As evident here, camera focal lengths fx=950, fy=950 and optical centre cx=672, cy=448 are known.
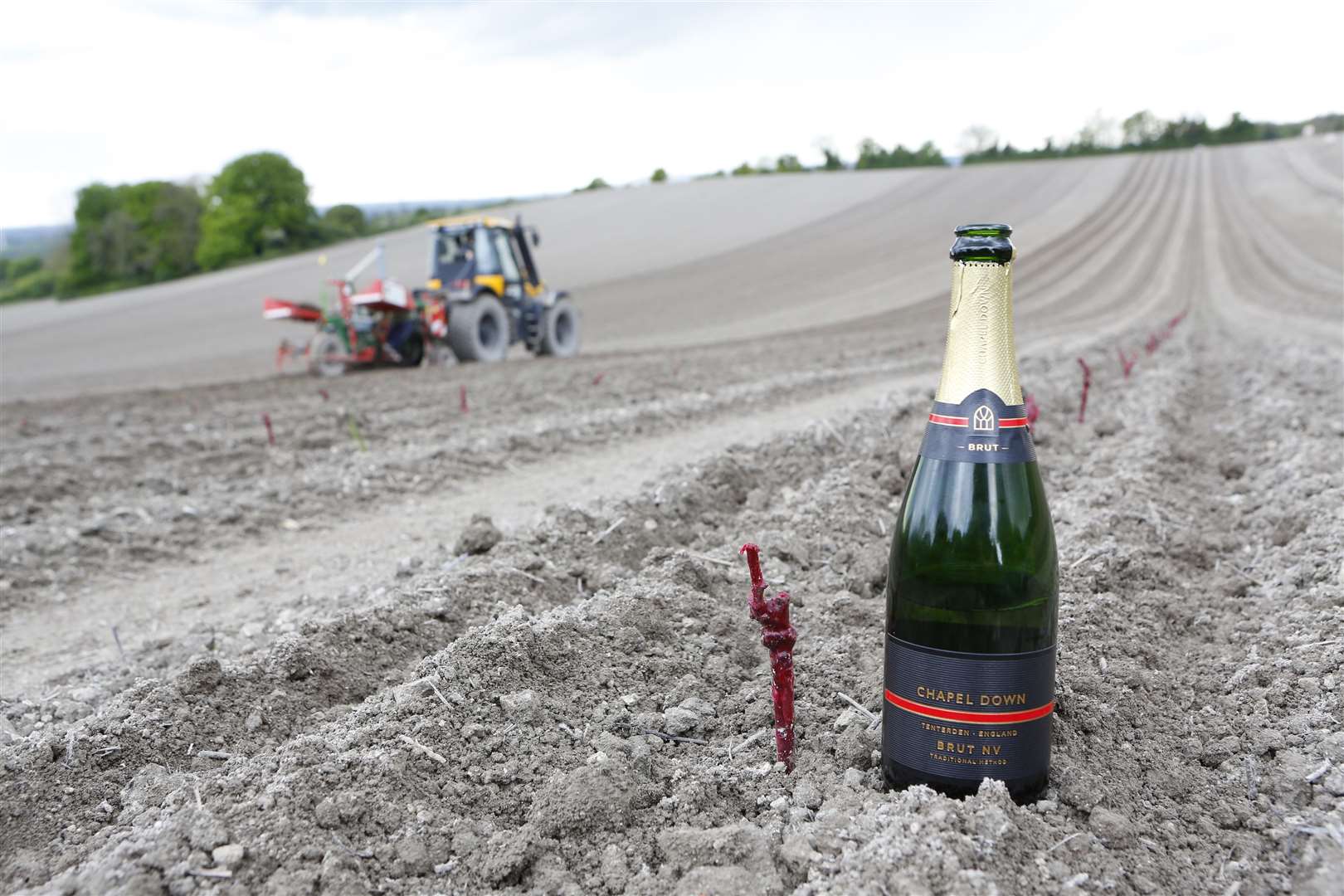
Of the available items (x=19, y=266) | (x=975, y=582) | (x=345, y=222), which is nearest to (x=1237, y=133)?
(x=345, y=222)

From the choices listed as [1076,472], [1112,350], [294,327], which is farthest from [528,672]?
[294,327]

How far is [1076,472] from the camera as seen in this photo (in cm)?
475

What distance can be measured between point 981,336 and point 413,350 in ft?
40.4

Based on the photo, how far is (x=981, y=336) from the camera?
6.22ft

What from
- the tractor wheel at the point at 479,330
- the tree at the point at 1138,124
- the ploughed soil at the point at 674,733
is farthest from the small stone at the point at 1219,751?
the tree at the point at 1138,124

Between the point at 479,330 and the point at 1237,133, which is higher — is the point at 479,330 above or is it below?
below

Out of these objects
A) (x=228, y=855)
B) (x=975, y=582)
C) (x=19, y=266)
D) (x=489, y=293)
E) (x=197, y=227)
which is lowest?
(x=228, y=855)

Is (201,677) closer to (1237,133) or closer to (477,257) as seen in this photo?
(477,257)

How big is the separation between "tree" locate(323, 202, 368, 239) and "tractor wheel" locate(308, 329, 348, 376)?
1566 inches

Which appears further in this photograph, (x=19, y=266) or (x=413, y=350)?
(x=19, y=266)

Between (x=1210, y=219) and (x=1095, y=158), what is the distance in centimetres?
1912

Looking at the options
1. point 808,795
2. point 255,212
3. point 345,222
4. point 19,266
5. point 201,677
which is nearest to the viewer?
point 808,795

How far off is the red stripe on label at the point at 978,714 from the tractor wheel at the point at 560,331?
12.7 m

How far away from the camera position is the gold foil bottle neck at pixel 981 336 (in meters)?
1.86
